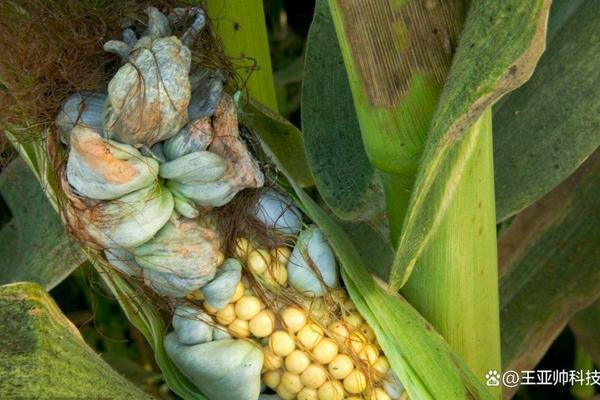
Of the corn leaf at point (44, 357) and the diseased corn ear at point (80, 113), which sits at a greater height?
the diseased corn ear at point (80, 113)

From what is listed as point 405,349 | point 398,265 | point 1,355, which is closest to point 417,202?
point 398,265

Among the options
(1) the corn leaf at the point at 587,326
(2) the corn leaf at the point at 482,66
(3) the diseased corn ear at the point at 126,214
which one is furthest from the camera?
(1) the corn leaf at the point at 587,326

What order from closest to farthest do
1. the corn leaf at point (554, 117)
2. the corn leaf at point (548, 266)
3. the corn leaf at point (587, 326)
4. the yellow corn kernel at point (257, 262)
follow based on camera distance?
the yellow corn kernel at point (257, 262) < the corn leaf at point (554, 117) < the corn leaf at point (548, 266) < the corn leaf at point (587, 326)

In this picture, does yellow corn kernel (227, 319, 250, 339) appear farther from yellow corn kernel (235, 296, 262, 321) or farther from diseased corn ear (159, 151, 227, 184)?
diseased corn ear (159, 151, 227, 184)

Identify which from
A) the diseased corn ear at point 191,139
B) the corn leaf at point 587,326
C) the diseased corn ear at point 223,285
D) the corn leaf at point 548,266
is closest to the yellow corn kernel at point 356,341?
the diseased corn ear at point 223,285

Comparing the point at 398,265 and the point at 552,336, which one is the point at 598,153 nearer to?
the point at 552,336

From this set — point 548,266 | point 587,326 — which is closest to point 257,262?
point 548,266

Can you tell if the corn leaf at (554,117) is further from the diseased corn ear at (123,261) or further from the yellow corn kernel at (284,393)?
the diseased corn ear at (123,261)

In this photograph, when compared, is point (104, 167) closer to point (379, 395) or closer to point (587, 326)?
point (379, 395)
